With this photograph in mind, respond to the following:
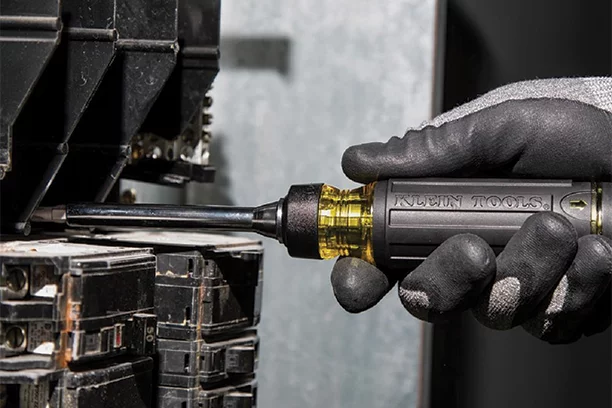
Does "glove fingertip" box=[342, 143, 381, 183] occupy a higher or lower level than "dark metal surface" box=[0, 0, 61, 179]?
lower

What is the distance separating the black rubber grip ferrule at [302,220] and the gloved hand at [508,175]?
45 millimetres

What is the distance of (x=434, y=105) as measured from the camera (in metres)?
1.36

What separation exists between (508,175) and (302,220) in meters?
0.21

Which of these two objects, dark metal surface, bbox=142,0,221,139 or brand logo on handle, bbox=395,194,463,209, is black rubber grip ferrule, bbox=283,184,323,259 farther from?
dark metal surface, bbox=142,0,221,139

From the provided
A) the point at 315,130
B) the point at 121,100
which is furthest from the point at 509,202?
the point at 315,130

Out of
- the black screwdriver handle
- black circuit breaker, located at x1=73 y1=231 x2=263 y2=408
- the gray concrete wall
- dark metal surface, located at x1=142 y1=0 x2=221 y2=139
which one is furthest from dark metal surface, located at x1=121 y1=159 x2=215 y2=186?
the black screwdriver handle

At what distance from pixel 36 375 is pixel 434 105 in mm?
772

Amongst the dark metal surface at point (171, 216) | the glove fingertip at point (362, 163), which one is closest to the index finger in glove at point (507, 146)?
the glove fingertip at point (362, 163)

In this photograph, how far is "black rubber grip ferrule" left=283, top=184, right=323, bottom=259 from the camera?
815 mm

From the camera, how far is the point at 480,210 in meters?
0.80

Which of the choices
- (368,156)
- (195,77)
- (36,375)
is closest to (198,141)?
(195,77)

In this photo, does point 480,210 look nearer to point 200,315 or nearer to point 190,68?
point 200,315

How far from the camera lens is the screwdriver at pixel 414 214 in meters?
0.80

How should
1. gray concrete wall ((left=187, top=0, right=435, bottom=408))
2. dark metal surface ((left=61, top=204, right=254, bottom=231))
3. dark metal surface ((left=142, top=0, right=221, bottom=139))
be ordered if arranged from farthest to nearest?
gray concrete wall ((left=187, top=0, right=435, bottom=408)) < dark metal surface ((left=142, top=0, right=221, bottom=139)) < dark metal surface ((left=61, top=204, right=254, bottom=231))
